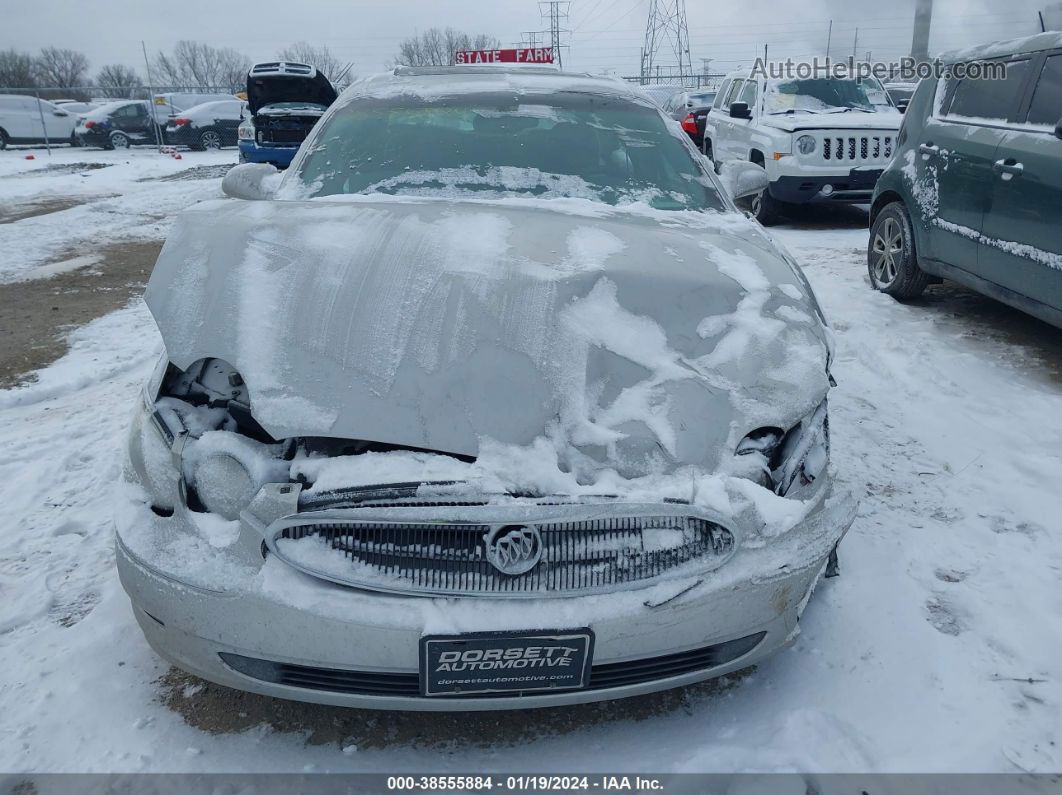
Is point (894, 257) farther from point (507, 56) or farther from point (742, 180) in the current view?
point (507, 56)

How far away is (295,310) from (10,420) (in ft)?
8.88

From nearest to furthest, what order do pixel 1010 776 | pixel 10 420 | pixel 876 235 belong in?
pixel 1010 776 → pixel 10 420 → pixel 876 235

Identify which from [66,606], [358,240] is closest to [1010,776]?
[358,240]

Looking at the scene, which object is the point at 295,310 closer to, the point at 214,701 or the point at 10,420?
the point at 214,701

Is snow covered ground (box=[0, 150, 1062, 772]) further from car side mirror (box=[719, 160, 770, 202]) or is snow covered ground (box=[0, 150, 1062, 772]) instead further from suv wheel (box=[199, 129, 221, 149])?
suv wheel (box=[199, 129, 221, 149])

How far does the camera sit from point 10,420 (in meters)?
3.91

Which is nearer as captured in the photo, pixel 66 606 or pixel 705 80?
pixel 66 606

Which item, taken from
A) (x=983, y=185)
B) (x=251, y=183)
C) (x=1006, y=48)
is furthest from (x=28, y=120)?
(x=983, y=185)

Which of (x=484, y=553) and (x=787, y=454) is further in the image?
(x=787, y=454)

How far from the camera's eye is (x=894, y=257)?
5.78 meters

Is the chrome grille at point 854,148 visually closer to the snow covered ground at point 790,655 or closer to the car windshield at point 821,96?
the car windshield at point 821,96

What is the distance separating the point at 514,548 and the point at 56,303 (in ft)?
19.2

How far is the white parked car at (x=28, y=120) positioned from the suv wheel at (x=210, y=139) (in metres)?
3.92

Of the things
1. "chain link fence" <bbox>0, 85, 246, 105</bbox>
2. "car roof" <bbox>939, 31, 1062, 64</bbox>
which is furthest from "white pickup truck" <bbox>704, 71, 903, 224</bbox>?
"chain link fence" <bbox>0, 85, 246, 105</bbox>
